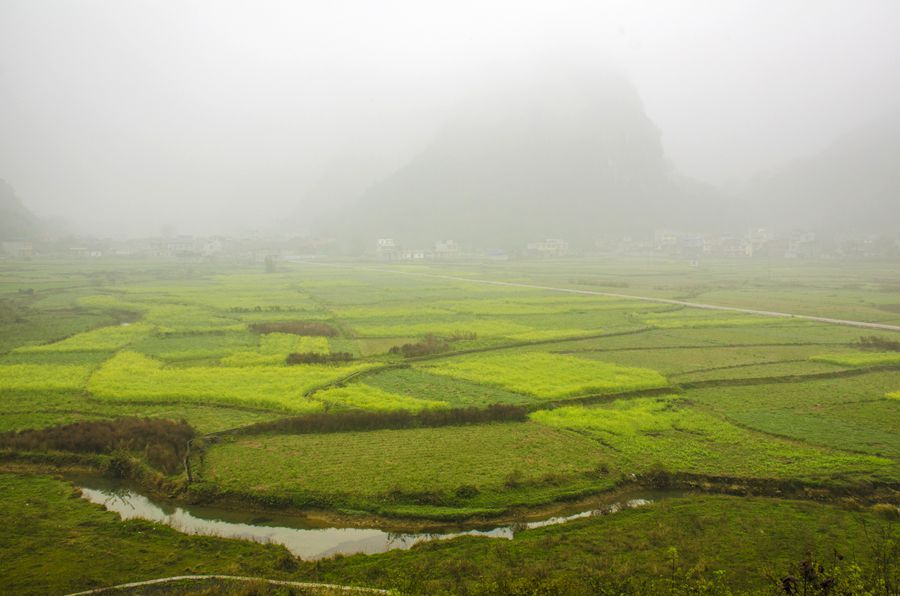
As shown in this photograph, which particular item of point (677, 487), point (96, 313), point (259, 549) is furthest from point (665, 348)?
point (96, 313)

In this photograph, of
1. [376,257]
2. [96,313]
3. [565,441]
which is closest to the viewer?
[565,441]

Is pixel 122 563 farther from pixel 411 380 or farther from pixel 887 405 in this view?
pixel 887 405

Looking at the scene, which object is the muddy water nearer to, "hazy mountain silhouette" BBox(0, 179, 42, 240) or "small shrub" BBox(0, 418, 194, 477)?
"small shrub" BBox(0, 418, 194, 477)

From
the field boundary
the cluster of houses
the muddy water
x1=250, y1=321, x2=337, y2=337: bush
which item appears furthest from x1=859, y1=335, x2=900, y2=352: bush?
the cluster of houses

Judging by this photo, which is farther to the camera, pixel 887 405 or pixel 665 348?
pixel 665 348

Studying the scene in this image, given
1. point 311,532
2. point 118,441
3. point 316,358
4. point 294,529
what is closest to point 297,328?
point 316,358

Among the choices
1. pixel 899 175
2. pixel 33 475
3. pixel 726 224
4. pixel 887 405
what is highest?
pixel 899 175
